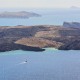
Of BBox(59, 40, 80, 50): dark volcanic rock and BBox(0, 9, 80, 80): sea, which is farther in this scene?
BBox(59, 40, 80, 50): dark volcanic rock

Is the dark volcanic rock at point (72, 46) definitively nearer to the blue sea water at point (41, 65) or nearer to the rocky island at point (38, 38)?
the rocky island at point (38, 38)

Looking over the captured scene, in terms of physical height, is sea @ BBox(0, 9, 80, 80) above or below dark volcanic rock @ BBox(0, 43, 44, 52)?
above

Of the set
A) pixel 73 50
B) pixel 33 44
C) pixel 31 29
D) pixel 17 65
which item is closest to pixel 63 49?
pixel 73 50

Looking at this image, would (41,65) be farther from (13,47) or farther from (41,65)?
(13,47)

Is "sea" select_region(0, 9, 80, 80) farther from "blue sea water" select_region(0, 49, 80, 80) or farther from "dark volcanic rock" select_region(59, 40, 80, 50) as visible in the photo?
"dark volcanic rock" select_region(59, 40, 80, 50)

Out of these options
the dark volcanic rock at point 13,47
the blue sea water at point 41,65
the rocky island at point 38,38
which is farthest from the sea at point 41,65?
the rocky island at point 38,38

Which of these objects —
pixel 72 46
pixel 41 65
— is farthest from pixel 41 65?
pixel 72 46

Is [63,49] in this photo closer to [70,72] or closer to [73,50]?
[73,50]

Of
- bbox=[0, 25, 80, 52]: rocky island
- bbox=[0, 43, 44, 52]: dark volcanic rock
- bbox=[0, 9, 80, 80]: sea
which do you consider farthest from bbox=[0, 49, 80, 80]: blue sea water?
bbox=[0, 25, 80, 52]: rocky island
